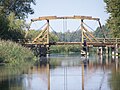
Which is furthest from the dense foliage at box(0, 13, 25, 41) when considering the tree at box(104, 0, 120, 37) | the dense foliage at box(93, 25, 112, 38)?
the dense foliage at box(93, 25, 112, 38)

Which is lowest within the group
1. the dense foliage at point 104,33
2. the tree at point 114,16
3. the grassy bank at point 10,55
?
the grassy bank at point 10,55

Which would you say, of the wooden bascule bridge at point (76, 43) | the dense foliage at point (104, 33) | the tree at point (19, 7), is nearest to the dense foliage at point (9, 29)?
the wooden bascule bridge at point (76, 43)

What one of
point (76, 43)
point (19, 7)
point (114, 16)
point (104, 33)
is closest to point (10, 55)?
point (76, 43)

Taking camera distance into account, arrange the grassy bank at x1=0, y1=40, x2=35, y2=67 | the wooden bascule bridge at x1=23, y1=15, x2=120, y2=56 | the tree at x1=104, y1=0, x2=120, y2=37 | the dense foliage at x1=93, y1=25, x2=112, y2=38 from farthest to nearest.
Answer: the dense foliage at x1=93, y1=25, x2=112, y2=38
the tree at x1=104, y1=0, x2=120, y2=37
the wooden bascule bridge at x1=23, y1=15, x2=120, y2=56
the grassy bank at x1=0, y1=40, x2=35, y2=67

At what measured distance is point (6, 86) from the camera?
15.4m

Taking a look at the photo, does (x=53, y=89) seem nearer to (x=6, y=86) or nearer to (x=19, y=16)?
(x=6, y=86)

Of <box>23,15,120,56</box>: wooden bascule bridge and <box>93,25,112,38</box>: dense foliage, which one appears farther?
<box>93,25,112,38</box>: dense foliage

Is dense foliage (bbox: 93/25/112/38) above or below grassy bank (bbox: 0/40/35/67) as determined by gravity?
above

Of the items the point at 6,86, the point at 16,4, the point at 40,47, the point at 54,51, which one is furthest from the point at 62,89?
the point at 54,51

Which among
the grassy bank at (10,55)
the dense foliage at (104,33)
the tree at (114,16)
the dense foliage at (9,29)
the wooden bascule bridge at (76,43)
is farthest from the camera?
the dense foliage at (104,33)

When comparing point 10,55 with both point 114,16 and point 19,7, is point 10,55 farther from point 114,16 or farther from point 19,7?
point 19,7

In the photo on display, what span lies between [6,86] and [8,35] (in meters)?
38.8

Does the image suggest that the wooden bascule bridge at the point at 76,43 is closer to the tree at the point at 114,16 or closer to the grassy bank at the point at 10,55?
the tree at the point at 114,16

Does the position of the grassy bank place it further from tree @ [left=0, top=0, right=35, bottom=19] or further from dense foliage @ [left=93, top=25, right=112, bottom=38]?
dense foliage @ [left=93, top=25, right=112, bottom=38]
